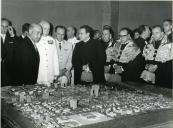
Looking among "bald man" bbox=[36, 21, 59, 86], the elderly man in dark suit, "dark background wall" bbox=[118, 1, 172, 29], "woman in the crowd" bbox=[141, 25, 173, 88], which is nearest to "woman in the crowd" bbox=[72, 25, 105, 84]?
"bald man" bbox=[36, 21, 59, 86]

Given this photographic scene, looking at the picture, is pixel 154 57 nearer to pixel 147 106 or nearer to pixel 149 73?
pixel 149 73

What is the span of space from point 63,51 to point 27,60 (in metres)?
1.11

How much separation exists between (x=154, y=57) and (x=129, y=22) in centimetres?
437

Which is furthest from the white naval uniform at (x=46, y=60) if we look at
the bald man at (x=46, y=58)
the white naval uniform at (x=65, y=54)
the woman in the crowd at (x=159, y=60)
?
the woman in the crowd at (x=159, y=60)

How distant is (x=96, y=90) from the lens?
11.1ft

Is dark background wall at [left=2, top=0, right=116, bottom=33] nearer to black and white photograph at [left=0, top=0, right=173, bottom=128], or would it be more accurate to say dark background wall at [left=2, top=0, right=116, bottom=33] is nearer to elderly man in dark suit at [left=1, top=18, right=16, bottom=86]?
black and white photograph at [left=0, top=0, right=173, bottom=128]

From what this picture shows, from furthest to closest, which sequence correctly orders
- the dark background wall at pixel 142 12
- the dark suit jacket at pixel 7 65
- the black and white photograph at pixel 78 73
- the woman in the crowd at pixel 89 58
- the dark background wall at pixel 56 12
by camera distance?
the dark background wall at pixel 142 12 < the dark background wall at pixel 56 12 < the woman in the crowd at pixel 89 58 < the dark suit jacket at pixel 7 65 < the black and white photograph at pixel 78 73

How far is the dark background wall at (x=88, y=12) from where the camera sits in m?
7.04

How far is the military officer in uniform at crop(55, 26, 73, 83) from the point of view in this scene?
5.27 m

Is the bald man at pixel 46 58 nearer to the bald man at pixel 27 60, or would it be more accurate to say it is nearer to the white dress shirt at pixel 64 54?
the bald man at pixel 27 60

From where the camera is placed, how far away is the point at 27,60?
4375 millimetres

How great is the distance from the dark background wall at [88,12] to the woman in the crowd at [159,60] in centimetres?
353

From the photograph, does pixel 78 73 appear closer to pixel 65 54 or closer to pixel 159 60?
pixel 65 54

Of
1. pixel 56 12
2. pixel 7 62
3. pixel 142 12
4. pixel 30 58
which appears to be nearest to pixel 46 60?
pixel 30 58
